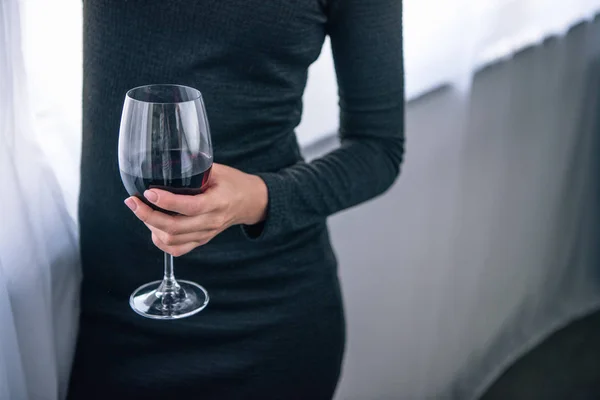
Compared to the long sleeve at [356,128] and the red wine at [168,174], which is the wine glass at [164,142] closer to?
the red wine at [168,174]

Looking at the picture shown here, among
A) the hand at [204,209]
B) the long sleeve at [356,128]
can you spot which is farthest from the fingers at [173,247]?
the long sleeve at [356,128]

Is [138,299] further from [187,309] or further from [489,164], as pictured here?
[489,164]

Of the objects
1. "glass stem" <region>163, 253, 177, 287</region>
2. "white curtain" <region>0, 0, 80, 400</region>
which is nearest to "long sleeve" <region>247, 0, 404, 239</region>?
"glass stem" <region>163, 253, 177, 287</region>

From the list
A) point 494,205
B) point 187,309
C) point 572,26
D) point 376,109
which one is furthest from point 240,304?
point 572,26

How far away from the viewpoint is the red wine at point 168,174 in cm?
68

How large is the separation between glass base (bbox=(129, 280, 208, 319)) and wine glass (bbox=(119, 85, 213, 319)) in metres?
0.14

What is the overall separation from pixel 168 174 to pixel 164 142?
0.03 m

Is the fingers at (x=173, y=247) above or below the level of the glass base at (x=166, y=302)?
above

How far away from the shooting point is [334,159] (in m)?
0.96

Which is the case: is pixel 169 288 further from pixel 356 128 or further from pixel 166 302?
pixel 356 128

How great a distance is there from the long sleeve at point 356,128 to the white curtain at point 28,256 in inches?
9.5

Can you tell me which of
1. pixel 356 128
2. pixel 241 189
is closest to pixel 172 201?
pixel 241 189

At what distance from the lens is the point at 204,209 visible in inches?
28.3

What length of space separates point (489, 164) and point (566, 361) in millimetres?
735
